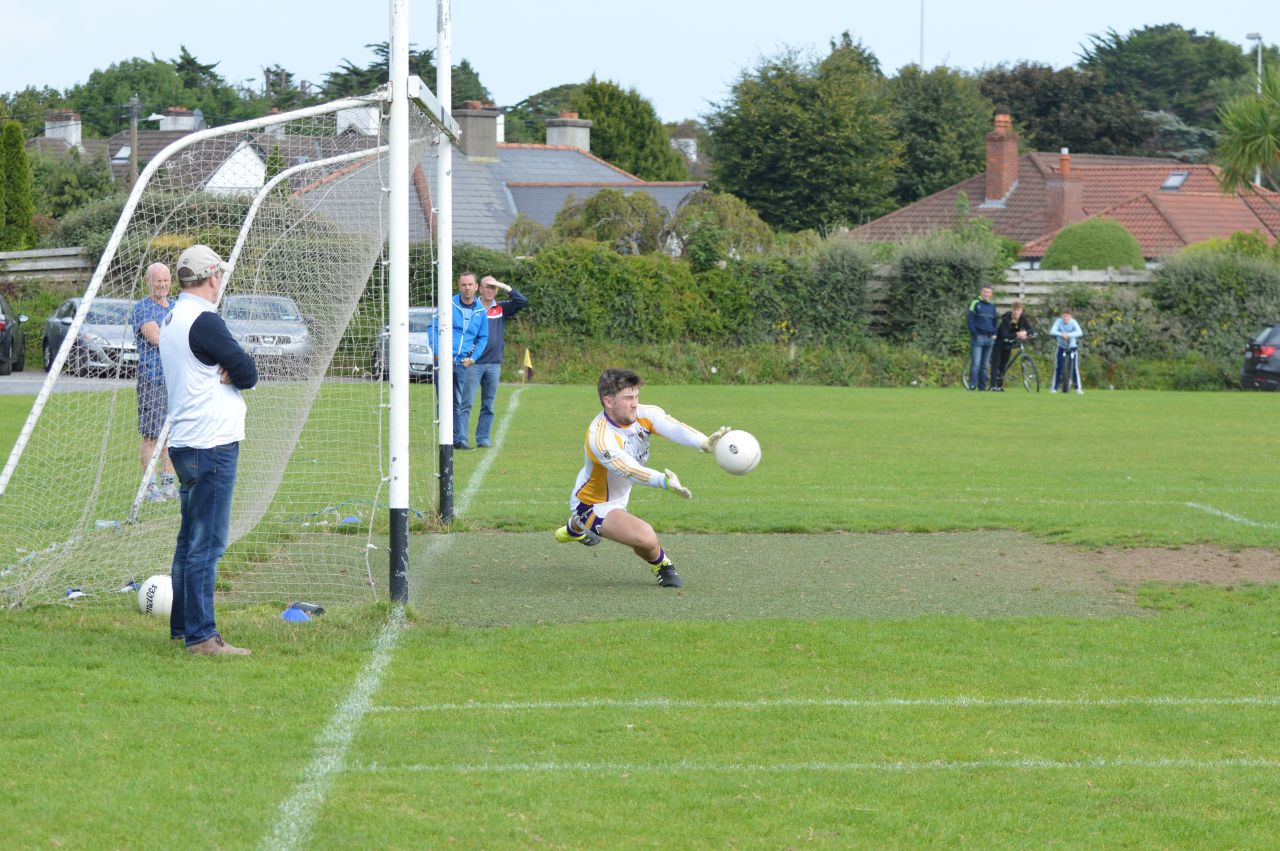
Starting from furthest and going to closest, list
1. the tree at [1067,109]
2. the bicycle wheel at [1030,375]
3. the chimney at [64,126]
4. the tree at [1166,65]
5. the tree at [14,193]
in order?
the tree at [1166,65]
the tree at [1067,109]
the chimney at [64,126]
the tree at [14,193]
the bicycle wheel at [1030,375]

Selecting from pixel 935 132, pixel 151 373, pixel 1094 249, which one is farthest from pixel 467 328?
pixel 935 132

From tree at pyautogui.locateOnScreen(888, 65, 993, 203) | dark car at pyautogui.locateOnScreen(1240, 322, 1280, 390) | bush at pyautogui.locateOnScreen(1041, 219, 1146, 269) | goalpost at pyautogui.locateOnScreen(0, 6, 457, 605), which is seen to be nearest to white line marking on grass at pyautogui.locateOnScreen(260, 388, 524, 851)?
goalpost at pyautogui.locateOnScreen(0, 6, 457, 605)

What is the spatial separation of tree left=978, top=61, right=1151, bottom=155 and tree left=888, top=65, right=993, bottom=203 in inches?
390

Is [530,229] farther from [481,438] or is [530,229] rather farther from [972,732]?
[972,732]

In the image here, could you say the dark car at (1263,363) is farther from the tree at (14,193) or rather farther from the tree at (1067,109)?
the tree at (1067,109)

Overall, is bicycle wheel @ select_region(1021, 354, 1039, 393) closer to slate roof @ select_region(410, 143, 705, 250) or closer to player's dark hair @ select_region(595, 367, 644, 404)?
slate roof @ select_region(410, 143, 705, 250)

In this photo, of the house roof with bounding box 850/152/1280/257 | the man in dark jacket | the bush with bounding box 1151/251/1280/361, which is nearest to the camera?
the man in dark jacket

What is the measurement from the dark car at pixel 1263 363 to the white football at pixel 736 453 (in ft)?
86.1

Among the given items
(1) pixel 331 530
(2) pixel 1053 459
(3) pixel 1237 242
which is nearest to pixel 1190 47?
(3) pixel 1237 242

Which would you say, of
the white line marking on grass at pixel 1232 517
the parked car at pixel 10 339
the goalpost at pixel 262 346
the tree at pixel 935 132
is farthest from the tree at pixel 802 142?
the goalpost at pixel 262 346

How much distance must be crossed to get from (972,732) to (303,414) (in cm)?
618

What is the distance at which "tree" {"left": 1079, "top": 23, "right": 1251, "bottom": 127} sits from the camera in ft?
318

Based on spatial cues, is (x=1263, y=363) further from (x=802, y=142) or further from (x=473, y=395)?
(x=802, y=142)

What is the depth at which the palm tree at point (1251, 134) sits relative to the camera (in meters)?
39.8
